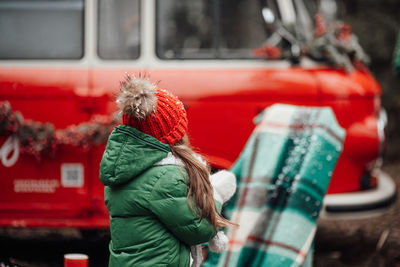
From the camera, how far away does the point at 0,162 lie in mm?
3977

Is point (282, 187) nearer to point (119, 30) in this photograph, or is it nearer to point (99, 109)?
point (99, 109)

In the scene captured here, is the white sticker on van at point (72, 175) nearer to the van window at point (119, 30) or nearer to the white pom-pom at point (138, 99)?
the van window at point (119, 30)

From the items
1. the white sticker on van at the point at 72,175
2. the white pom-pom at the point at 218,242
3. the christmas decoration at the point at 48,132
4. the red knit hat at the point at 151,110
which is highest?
the red knit hat at the point at 151,110

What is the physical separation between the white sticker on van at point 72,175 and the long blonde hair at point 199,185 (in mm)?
1976

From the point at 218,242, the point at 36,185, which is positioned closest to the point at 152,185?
the point at 218,242

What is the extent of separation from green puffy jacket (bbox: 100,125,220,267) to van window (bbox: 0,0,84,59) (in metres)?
2.15

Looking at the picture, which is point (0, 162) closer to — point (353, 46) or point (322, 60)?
point (322, 60)

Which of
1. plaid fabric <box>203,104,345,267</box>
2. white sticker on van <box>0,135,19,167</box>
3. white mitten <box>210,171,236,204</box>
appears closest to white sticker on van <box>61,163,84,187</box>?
white sticker on van <box>0,135,19,167</box>

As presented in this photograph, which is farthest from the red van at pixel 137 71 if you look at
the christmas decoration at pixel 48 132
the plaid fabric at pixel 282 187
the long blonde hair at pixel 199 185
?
the long blonde hair at pixel 199 185

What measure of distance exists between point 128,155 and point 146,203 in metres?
0.19

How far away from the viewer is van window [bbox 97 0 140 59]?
13.3ft

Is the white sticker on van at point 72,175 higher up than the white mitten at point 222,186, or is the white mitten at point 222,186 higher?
the white mitten at point 222,186

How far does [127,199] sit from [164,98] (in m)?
0.42

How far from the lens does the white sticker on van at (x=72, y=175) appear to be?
402 cm
